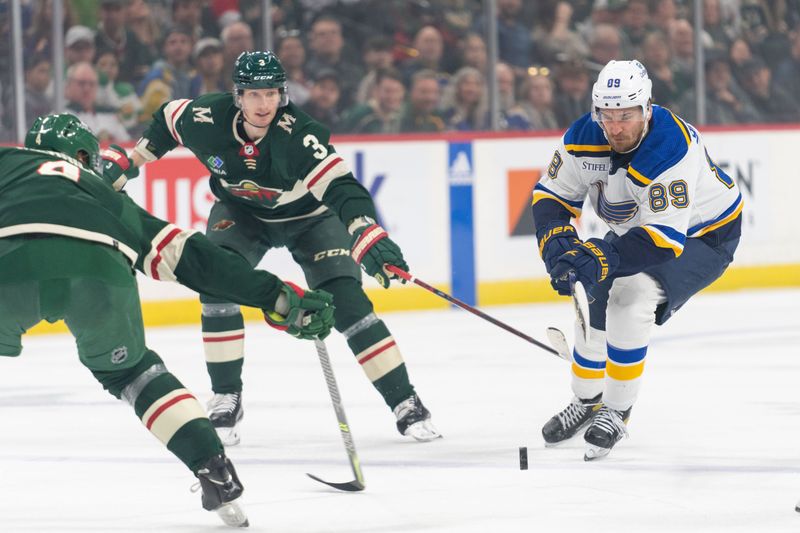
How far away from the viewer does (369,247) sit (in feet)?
14.9

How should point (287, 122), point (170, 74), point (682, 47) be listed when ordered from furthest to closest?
point (682, 47) → point (170, 74) → point (287, 122)

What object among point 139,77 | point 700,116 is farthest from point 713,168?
point 700,116

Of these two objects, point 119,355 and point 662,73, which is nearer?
point 119,355

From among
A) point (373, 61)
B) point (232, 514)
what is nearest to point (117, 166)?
point (232, 514)

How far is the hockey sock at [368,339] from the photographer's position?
4.84 meters

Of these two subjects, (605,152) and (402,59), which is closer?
(605,152)

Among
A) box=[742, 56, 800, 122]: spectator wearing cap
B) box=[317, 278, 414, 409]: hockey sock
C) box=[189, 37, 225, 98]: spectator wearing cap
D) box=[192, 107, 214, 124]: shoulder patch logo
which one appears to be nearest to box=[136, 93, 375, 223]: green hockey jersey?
box=[192, 107, 214, 124]: shoulder patch logo

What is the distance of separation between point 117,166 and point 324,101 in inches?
150

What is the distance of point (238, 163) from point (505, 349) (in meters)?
2.42

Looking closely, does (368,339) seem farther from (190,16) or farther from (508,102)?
(508,102)

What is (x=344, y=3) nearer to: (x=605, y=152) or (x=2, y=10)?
(x=2, y=10)

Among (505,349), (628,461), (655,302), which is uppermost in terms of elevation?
(655,302)

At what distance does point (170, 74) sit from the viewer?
8.37 meters

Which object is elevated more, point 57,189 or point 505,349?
point 57,189
